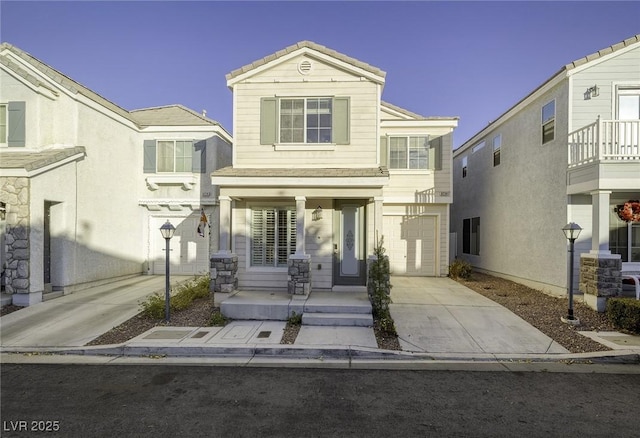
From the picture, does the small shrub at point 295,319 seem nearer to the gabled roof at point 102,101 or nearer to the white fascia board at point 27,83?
the gabled roof at point 102,101

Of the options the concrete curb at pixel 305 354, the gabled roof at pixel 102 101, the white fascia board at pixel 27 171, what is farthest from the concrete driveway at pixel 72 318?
the gabled roof at pixel 102 101

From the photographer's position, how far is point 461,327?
6.52 metres

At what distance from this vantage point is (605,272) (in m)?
7.32

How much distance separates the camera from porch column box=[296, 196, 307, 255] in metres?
7.90

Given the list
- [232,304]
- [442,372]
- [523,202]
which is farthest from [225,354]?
[523,202]

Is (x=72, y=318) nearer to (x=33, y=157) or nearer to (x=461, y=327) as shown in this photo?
(x=33, y=157)

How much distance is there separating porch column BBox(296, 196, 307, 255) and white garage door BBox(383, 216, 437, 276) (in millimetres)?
5261

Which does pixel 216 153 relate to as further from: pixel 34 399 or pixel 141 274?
pixel 34 399

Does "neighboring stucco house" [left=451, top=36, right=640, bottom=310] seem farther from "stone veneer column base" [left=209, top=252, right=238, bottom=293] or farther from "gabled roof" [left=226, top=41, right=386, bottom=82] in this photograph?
"stone veneer column base" [left=209, top=252, right=238, bottom=293]

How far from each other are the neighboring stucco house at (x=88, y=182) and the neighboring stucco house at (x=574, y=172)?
11.3 metres

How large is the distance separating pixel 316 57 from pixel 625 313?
31.2 feet

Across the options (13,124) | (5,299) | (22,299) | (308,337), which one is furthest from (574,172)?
(13,124)

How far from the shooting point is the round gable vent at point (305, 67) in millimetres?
8734

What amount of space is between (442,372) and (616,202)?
8.35 meters
